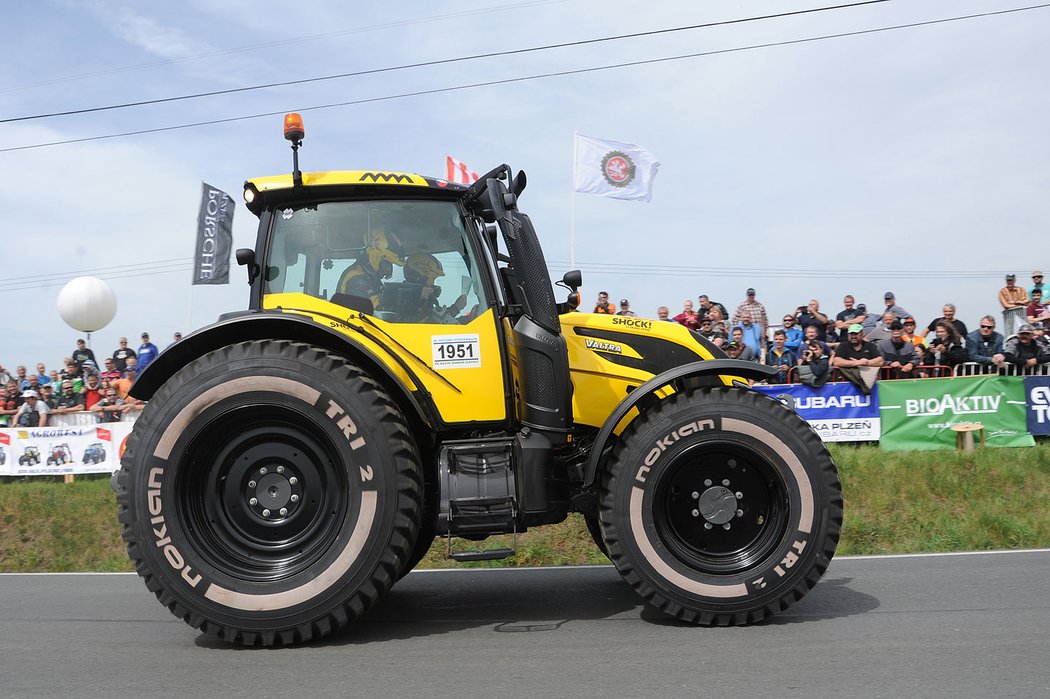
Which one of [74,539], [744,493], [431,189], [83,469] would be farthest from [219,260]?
[744,493]

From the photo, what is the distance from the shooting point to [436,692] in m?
3.46

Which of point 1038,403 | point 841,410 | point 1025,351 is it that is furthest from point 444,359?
point 1025,351

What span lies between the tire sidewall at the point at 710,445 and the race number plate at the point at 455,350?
2.96 ft

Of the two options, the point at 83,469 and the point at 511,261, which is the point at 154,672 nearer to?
the point at 511,261

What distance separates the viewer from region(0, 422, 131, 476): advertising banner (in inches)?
512

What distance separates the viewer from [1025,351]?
11734 millimetres

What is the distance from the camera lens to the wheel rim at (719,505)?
14.6 feet

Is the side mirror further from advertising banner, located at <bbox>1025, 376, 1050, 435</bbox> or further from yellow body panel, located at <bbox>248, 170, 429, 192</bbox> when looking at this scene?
advertising banner, located at <bbox>1025, 376, 1050, 435</bbox>

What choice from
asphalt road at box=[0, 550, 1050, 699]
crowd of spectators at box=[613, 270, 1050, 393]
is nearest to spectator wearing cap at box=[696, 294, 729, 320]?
crowd of spectators at box=[613, 270, 1050, 393]

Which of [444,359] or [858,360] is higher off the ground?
[444,359]

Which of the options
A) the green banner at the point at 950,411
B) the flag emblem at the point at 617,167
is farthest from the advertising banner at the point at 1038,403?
the flag emblem at the point at 617,167

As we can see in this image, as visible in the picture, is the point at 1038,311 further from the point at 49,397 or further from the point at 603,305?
the point at 49,397

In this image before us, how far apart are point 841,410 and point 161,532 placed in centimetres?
941

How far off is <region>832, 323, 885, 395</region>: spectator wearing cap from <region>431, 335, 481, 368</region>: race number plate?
27.5 feet
